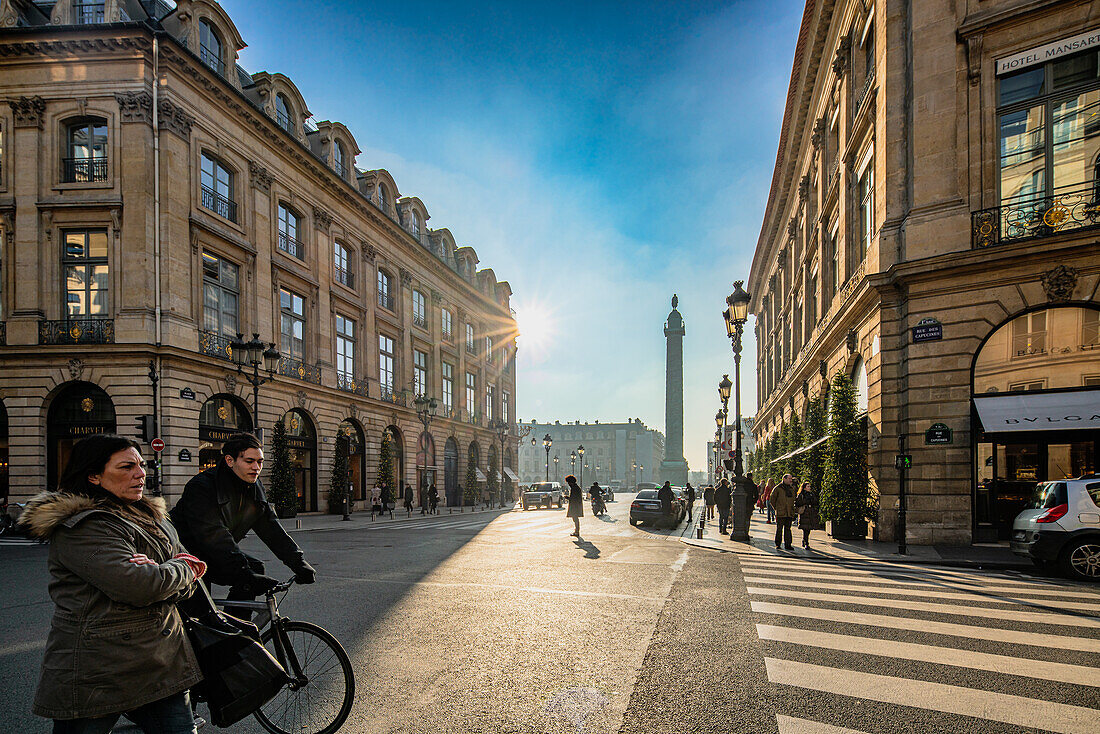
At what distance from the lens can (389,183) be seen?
3941 centimetres

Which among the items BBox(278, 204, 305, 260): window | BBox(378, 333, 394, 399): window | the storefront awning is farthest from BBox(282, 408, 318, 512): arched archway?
the storefront awning

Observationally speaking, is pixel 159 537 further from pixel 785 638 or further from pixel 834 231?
pixel 834 231

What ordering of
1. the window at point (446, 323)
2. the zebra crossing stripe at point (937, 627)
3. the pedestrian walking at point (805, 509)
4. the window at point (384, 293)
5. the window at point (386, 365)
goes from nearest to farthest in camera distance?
the zebra crossing stripe at point (937, 627), the pedestrian walking at point (805, 509), the window at point (386, 365), the window at point (384, 293), the window at point (446, 323)

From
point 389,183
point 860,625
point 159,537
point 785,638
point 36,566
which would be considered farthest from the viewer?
point 389,183

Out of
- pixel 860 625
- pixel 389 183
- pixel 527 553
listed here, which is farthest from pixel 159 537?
pixel 389 183

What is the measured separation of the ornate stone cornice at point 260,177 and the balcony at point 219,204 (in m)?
1.56

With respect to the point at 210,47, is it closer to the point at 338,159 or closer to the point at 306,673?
the point at 338,159

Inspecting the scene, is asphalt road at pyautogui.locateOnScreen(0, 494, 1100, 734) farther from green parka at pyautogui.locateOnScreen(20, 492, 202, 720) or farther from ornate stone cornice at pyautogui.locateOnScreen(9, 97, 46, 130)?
ornate stone cornice at pyautogui.locateOnScreen(9, 97, 46, 130)

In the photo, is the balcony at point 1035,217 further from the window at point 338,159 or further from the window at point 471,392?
the window at point 471,392

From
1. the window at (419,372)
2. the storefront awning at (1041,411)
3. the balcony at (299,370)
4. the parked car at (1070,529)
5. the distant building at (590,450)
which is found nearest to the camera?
the parked car at (1070,529)

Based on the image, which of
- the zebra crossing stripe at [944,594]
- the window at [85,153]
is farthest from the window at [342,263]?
the zebra crossing stripe at [944,594]

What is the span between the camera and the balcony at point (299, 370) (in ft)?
91.0

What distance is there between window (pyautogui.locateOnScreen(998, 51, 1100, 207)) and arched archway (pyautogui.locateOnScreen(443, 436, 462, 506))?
35.9 m

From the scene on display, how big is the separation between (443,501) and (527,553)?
30.7 metres
